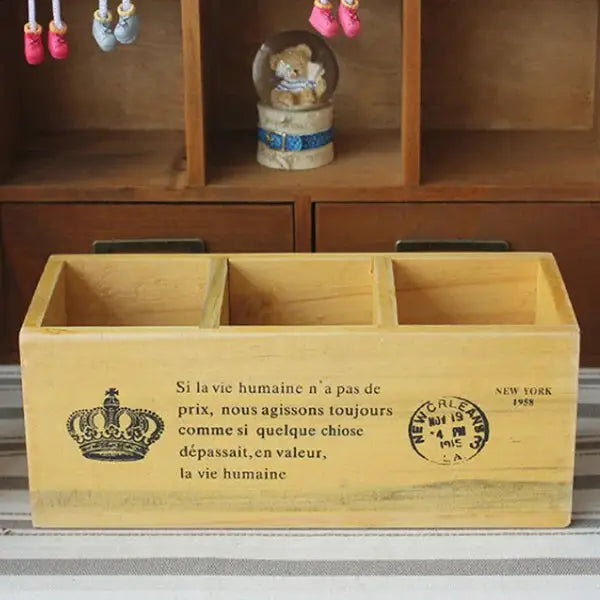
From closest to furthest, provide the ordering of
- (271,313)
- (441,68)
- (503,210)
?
(271,313) < (503,210) < (441,68)

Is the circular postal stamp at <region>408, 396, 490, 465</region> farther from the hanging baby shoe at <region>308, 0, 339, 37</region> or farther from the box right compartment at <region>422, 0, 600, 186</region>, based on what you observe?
Answer: the box right compartment at <region>422, 0, 600, 186</region>

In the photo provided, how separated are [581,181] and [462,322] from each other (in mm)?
301

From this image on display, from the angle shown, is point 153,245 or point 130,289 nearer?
point 130,289

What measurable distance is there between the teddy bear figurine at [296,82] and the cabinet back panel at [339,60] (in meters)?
0.16

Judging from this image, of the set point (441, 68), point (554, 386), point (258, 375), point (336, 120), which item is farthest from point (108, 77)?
point (554, 386)

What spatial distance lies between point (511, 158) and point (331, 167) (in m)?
0.24

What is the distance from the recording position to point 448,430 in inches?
47.7

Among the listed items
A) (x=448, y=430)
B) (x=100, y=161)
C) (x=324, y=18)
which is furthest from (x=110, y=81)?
(x=448, y=430)

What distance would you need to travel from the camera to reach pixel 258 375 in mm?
1199

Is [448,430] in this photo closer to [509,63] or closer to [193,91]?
[193,91]
